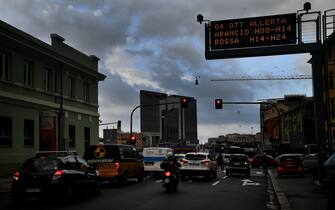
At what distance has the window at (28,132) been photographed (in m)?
34.2

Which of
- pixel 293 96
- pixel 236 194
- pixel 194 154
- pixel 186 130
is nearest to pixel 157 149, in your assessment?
pixel 194 154

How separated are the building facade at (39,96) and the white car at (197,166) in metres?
7.84

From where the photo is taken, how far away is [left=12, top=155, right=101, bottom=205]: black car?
1667 centimetres

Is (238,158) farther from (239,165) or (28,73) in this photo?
(28,73)

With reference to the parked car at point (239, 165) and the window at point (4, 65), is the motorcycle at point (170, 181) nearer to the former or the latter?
the window at point (4, 65)

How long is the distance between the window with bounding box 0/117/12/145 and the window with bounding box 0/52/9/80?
8.30 feet

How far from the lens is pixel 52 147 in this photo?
3120 cm

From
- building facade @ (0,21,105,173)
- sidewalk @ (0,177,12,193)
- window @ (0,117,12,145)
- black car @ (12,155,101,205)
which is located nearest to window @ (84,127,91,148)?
building facade @ (0,21,105,173)

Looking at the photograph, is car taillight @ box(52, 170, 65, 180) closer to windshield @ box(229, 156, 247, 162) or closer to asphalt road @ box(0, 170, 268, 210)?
asphalt road @ box(0, 170, 268, 210)

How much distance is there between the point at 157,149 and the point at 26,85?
9.29 m

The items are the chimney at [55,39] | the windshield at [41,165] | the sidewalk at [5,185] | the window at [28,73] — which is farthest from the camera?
the chimney at [55,39]

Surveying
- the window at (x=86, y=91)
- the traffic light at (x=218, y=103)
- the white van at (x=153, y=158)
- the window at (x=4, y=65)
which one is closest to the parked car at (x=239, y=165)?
the white van at (x=153, y=158)

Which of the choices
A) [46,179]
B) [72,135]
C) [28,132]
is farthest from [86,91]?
[46,179]

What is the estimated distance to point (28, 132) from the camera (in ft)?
114
